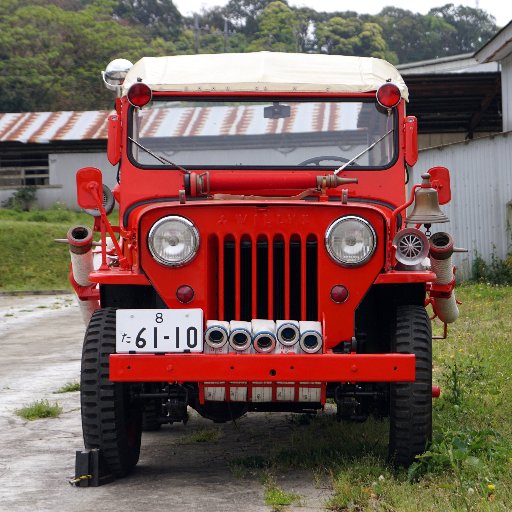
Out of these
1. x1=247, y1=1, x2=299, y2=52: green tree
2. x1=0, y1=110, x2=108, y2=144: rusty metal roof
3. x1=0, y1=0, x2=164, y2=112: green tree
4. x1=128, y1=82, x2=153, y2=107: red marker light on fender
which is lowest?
x1=128, y1=82, x2=153, y2=107: red marker light on fender

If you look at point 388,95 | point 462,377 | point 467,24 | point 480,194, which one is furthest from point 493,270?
point 467,24

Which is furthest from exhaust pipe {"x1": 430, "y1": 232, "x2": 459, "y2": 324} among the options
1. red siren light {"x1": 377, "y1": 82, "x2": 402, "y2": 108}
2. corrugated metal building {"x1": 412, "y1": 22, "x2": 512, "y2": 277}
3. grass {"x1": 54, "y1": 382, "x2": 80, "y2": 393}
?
corrugated metal building {"x1": 412, "y1": 22, "x2": 512, "y2": 277}

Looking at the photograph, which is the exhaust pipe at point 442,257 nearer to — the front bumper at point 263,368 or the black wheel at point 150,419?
the front bumper at point 263,368

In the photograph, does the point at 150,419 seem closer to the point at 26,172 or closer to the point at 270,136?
the point at 270,136

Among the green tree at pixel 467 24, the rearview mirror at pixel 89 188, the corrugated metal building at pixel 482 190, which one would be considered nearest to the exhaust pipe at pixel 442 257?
the rearview mirror at pixel 89 188

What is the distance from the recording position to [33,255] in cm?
3250

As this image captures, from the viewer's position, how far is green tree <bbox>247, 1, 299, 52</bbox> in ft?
307

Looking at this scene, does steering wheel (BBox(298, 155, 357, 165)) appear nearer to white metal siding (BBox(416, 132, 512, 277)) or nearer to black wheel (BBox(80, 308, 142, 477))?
black wheel (BBox(80, 308, 142, 477))

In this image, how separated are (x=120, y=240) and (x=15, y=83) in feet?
184

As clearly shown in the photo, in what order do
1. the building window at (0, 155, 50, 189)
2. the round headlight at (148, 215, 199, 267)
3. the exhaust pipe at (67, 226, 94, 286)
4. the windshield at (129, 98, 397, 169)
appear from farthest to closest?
the building window at (0, 155, 50, 189), the windshield at (129, 98, 397, 169), the exhaust pipe at (67, 226, 94, 286), the round headlight at (148, 215, 199, 267)

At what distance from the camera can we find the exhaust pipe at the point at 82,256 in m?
7.07

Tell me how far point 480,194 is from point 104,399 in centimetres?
1736

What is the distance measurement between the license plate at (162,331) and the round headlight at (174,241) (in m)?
0.35

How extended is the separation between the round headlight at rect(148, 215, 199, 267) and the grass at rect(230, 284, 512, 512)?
1.28 m
